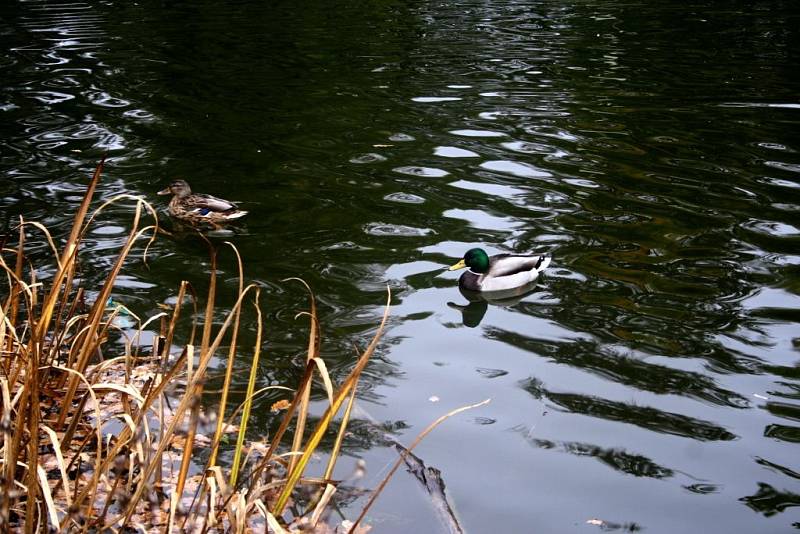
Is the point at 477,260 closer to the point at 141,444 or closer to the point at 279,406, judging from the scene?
the point at 279,406

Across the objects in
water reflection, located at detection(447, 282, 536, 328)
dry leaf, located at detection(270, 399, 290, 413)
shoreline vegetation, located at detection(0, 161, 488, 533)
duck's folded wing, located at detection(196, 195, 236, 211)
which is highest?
shoreline vegetation, located at detection(0, 161, 488, 533)

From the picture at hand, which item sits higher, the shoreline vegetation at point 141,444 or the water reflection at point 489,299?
the shoreline vegetation at point 141,444

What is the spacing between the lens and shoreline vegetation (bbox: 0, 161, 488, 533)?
3291 mm

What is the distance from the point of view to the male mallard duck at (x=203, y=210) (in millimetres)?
8078

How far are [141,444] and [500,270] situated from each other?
396 cm

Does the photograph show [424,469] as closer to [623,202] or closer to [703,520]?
[703,520]

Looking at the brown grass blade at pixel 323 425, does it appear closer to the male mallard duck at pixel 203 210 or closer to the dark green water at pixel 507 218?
the dark green water at pixel 507 218

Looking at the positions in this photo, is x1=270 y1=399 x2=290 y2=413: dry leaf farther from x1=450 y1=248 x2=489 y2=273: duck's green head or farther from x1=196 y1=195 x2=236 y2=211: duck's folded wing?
x1=196 y1=195 x2=236 y2=211: duck's folded wing

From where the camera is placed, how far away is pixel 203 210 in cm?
809

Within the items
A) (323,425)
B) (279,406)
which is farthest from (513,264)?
(323,425)

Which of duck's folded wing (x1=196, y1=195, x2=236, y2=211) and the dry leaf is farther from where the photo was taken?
duck's folded wing (x1=196, y1=195, x2=236, y2=211)

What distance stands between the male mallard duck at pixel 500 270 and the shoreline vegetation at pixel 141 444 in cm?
198

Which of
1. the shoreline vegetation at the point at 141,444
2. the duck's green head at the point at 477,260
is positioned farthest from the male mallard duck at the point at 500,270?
the shoreline vegetation at the point at 141,444

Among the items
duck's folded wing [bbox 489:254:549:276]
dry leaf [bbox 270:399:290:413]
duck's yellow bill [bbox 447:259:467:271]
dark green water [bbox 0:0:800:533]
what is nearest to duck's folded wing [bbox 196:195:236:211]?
dark green water [bbox 0:0:800:533]
